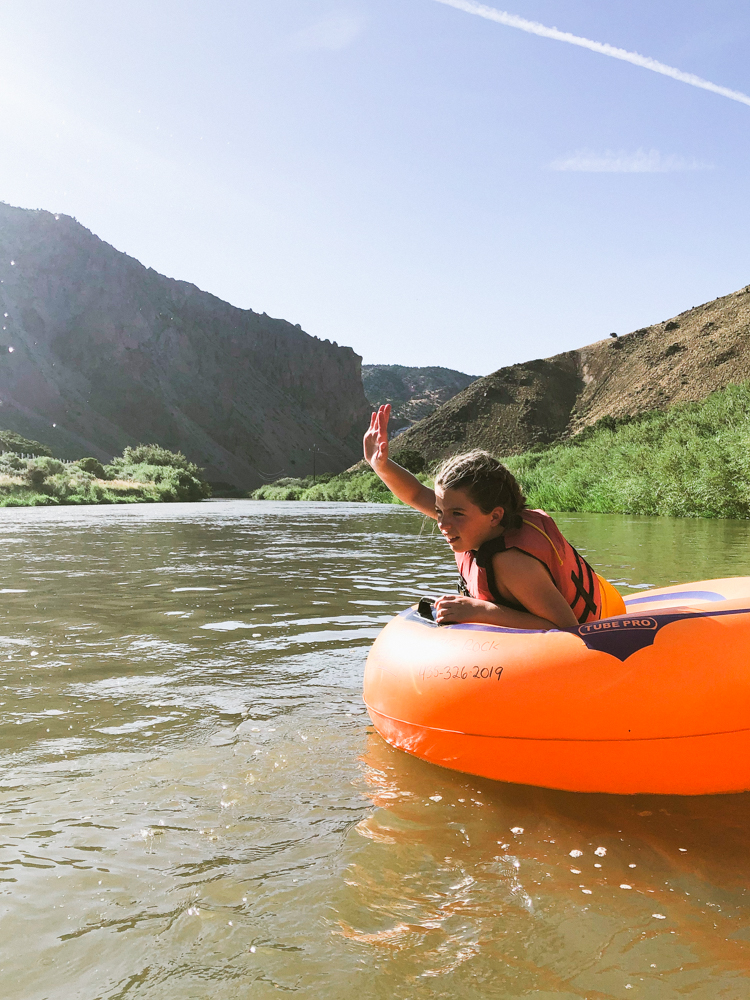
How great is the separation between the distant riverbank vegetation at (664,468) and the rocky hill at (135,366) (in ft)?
158

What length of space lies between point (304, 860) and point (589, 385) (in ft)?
189

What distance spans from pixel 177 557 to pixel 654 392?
4311cm

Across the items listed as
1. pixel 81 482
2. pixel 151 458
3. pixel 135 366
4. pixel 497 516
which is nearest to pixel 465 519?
pixel 497 516

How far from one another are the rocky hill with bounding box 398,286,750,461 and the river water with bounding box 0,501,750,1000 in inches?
1747

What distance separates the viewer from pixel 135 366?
252ft

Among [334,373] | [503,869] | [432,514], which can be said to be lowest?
[503,869]

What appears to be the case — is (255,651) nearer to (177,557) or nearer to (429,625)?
(429,625)

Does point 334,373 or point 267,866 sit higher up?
point 334,373

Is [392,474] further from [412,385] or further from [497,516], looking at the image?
[412,385]

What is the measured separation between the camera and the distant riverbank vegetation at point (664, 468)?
17531 millimetres

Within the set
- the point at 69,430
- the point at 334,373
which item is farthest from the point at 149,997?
the point at 334,373

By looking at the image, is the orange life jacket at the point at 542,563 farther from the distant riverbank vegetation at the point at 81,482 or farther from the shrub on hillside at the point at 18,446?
the shrub on hillside at the point at 18,446

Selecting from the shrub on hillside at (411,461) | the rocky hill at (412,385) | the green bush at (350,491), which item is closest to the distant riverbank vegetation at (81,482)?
the green bush at (350,491)

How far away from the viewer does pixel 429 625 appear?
10.1ft
